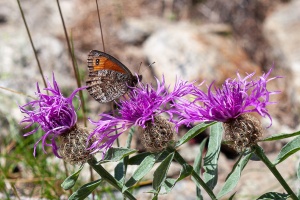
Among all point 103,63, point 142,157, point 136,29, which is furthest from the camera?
point 136,29

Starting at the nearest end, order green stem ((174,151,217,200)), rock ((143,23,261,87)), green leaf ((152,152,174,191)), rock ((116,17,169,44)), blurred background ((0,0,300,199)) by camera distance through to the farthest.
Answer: green leaf ((152,152,174,191)) < green stem ((174,151,217,200)) < blurred background ((0,0,300,199)) < rock ((143,23,261,87)) < rock ((116,17,169,44))

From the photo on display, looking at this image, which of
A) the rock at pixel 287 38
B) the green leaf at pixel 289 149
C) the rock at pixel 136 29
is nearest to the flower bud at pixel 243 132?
the green leaf at pixel 289 149

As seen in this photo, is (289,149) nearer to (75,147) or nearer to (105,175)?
(105,175)

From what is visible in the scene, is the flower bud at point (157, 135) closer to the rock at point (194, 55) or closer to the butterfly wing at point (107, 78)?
the butterfly wing at point (107, 78)

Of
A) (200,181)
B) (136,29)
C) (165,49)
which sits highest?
(136,29)

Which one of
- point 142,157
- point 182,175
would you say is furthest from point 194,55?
point 182,175

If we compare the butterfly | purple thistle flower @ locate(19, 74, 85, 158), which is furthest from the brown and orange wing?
purple thistle flower @ locate(19, 74, 85, 158)

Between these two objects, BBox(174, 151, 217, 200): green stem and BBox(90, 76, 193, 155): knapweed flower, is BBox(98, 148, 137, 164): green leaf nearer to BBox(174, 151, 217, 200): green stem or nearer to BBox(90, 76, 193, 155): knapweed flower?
BBox(90, 76, 193, 155): knapweed flower
